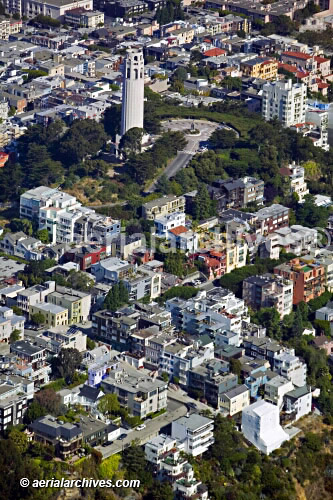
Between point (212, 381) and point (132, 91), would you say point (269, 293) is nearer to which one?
point (212, 381)

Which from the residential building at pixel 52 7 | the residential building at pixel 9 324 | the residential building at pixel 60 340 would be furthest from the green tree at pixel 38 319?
the residential building at pixel 52 7

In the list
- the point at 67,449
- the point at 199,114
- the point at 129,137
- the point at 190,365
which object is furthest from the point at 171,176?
the point at 67,449

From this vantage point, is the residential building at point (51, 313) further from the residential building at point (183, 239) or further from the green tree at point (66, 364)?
the residential building at point (183, 239)

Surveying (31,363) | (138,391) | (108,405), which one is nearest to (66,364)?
(31,363)

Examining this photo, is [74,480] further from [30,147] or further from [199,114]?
[199,114]

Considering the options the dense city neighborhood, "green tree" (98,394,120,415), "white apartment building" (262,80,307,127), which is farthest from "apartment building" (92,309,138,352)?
"white apartment building" (262,80,307,127)
